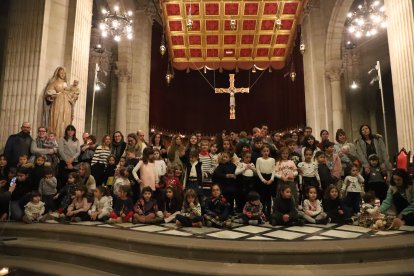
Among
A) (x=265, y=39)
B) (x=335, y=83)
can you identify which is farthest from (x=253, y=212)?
(x=265, y=39)

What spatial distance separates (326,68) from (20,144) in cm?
1097

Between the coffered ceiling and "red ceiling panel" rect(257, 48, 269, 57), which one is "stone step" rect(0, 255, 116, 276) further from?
"red ceiling panel" rect(257, 48, 269, 57)

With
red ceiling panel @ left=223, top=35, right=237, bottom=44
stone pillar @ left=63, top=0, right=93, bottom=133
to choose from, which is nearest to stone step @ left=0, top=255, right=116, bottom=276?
stone pillar @ left=63, top=0, right=93, bottom=133

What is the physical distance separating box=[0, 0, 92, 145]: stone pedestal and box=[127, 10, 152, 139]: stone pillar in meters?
4.85

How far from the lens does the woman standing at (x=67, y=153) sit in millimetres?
5660

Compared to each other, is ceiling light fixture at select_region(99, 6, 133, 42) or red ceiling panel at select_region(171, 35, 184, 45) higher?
red ceiling panel at select_region(171, 35, 184, 45)

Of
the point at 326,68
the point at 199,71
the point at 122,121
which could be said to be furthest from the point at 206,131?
the point at 326,68

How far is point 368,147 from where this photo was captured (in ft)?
18.9

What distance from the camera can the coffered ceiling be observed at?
496 inches

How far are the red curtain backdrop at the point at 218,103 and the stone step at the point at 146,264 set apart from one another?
11355mm

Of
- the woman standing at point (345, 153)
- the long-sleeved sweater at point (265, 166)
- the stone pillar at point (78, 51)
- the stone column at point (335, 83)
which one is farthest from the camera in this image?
the stone column at point (335, 83)

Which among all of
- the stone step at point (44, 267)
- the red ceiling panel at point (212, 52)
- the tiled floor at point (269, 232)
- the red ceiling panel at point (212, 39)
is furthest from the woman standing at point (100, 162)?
the red ceiling panel at point (212, 52)

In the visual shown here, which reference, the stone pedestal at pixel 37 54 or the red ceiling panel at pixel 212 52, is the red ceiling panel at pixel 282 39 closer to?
the red ceiling panel at pixel 212 52

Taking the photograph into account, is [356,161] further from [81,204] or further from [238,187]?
[81,204]
